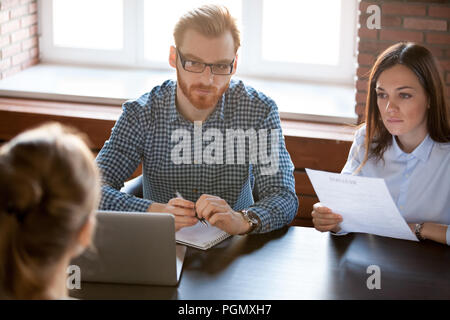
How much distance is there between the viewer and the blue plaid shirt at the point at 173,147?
239 cm

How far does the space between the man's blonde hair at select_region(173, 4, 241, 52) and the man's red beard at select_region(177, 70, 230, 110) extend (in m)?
0.16

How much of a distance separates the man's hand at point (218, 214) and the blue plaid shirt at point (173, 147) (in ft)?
1.11

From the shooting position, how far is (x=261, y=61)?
407 cm

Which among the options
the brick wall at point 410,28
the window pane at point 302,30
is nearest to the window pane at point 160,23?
the window pane at point 302,30

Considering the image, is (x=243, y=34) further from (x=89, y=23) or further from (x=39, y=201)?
(x=39, y=201)

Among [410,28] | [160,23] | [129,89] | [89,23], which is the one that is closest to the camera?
[410,28]

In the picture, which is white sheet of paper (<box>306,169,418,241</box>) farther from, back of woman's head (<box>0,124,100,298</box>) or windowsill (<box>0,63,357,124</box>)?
windowsill (<box>0,63,357,124</box>)

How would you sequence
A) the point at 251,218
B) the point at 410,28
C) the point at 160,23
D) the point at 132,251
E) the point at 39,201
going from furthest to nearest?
the point at 160,23
the point at 410,28
the point at 251,218
the point at 132,251
the point at 39,201

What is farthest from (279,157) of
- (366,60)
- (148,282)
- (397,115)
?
(366,60)

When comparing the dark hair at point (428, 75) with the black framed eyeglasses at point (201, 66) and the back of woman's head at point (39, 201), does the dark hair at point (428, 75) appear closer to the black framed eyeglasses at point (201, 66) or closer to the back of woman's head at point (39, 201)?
the black framed eyeglasses at point (201, 66)

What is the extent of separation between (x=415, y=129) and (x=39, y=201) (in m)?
1.52

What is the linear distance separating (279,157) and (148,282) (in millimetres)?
822

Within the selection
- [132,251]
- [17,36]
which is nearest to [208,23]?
[132,251]

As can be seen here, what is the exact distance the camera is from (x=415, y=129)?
2.28 m
